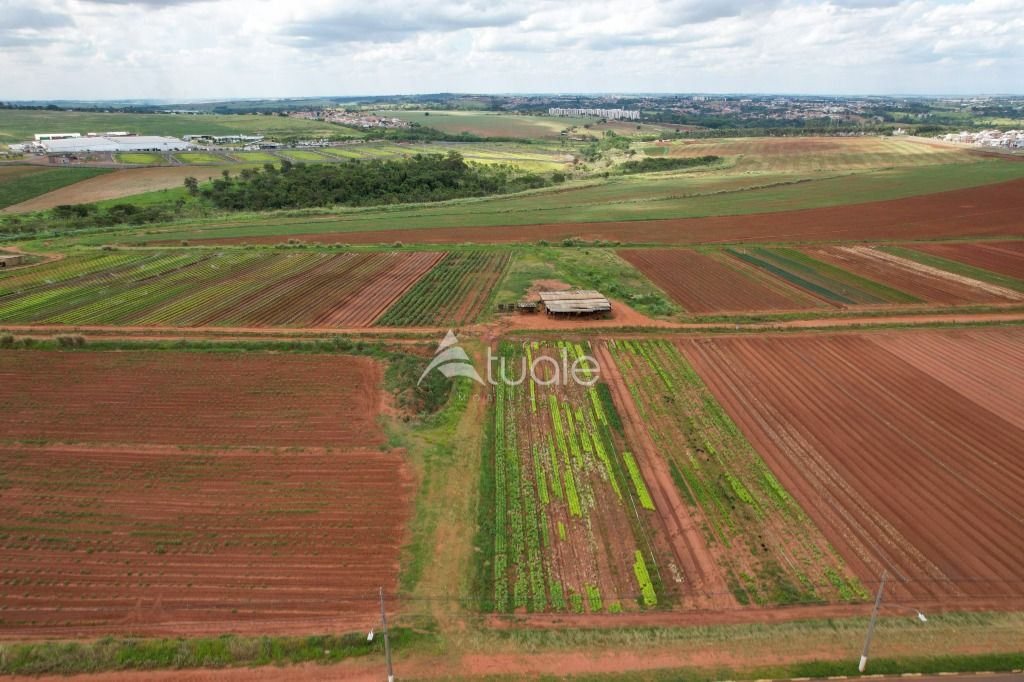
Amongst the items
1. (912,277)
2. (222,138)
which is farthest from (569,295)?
(222,138)

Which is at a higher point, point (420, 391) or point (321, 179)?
point (321, 179)

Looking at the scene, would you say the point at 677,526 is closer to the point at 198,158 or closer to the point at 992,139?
the point at 198,158

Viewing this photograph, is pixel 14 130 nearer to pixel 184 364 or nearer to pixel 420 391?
pixel 184 364

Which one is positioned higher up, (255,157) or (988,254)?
(255,157)

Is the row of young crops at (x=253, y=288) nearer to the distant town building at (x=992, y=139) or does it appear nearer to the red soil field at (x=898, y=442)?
the red soil field at (x=898, y=442)

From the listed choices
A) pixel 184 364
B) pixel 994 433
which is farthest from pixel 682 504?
pixel 184 364

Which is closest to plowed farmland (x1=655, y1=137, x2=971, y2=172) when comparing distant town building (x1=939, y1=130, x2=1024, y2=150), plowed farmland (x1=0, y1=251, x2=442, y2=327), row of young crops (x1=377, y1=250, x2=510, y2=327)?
distant town building (x1=939, y1=130, x2=1024, y2=150)
